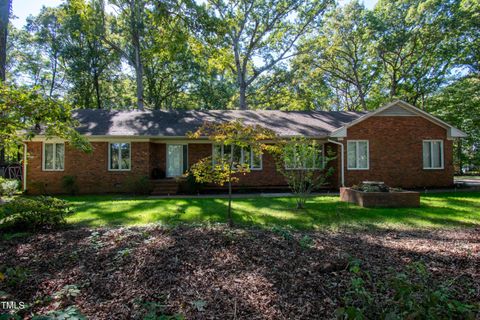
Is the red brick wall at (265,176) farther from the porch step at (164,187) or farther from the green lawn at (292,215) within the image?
the green lawn at (292,215)

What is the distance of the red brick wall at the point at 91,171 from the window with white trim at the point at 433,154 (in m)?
15.1

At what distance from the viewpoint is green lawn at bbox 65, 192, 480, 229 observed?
7.09 m

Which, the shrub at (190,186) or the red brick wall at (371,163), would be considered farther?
the red brick wall at (371,163)

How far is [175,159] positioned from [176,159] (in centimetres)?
6

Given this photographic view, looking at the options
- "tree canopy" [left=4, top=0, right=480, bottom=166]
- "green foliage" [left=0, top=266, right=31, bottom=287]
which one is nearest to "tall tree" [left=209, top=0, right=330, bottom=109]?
"tree canopy" [left=4, top=0, right=480, bottom=166]

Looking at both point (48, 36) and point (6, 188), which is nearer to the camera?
point (6, 188)

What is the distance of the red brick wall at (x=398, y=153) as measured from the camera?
14.6m

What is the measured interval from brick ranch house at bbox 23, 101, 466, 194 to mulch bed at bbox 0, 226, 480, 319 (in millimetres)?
9209

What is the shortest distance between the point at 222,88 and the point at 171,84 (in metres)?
5.72

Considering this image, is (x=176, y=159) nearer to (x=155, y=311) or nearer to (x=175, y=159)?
(x=175, y=159)

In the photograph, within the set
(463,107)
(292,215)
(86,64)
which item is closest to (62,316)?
(292,215)

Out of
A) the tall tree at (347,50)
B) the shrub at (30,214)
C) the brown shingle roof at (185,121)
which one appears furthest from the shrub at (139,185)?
the tall tree at (347,50)

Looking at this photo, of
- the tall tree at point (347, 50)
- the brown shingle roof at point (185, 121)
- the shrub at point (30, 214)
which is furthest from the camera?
the tall tree at point (347, 50)

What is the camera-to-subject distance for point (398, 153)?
48.5ft
